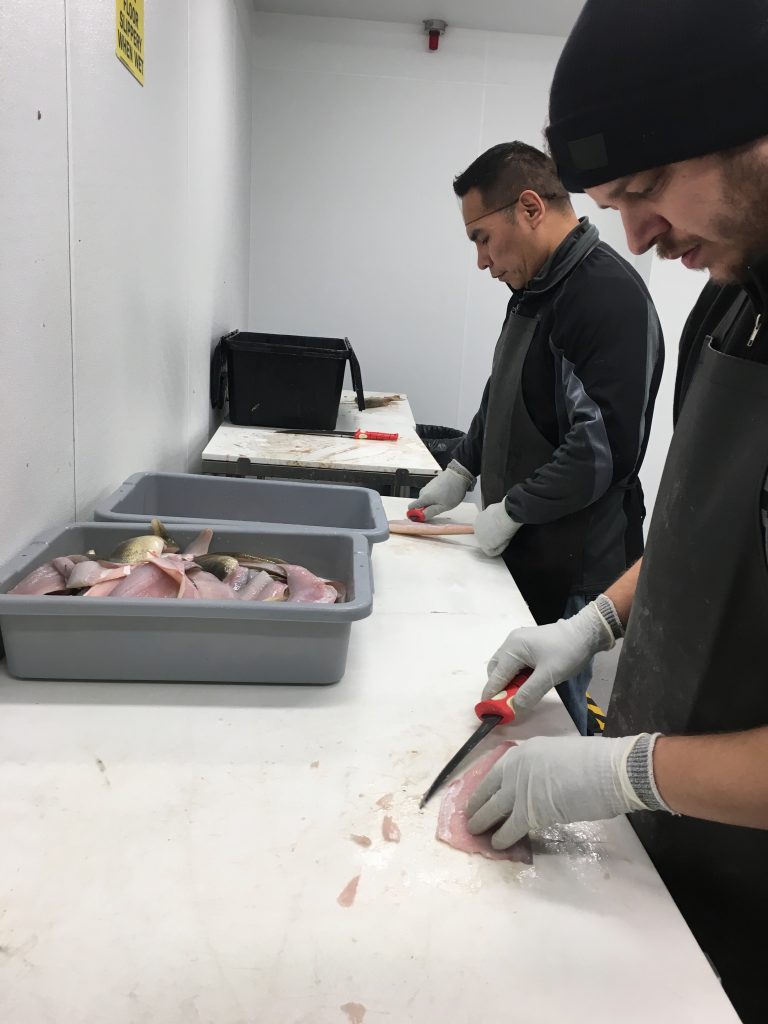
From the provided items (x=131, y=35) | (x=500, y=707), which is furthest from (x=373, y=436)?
(x=500, y=707)

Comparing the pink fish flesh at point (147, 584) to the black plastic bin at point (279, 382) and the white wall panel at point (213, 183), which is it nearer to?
the white wall panel at point (213, 183)

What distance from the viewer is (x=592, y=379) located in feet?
5.29

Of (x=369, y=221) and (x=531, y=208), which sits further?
(x=369, y=221)

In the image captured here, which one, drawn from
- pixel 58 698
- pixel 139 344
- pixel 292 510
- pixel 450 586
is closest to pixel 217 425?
pixel 139 344

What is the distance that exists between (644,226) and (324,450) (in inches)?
62.9

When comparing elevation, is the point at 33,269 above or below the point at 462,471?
above

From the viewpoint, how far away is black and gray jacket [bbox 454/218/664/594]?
5.24 feet

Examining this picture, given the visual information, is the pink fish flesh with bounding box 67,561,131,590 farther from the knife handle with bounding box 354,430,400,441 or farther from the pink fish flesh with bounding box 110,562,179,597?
the knife handle with bounding box 354,430,400,441

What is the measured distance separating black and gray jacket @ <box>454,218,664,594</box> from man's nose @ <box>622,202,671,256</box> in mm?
744

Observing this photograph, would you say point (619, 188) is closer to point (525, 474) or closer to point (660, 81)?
point (660, 81)

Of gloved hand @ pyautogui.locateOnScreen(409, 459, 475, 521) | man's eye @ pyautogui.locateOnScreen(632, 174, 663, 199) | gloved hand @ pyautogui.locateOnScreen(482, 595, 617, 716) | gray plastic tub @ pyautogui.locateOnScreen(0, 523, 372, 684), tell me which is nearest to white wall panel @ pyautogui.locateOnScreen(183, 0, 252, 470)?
gloved hand @ pyautogui.locateOnScreen(409, 459, 475, 521)

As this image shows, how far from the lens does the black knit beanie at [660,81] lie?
71 centimetres

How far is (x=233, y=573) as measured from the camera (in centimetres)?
115

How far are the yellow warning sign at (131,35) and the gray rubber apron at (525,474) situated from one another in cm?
102
